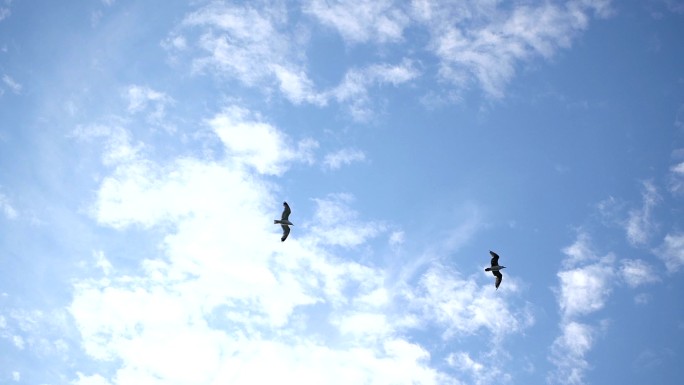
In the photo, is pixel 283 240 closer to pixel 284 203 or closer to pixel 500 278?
pixel 284 203

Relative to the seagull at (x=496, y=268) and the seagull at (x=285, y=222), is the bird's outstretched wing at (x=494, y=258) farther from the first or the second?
the seagull at (x=285, y=222)

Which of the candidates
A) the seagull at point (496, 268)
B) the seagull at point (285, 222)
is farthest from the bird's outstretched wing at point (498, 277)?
the seagull at point (285, 222)

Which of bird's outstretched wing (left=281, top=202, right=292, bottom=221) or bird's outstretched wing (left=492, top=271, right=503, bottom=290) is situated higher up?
bird's outstretched wing (left=281, top=202, right=292, bottom=221)

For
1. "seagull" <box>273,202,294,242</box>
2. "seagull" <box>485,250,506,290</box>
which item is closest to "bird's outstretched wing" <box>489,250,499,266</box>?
"seagull" <box>485,250,506,290</box>

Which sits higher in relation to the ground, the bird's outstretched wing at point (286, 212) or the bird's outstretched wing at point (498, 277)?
the bird's outstretched wing at point (286, 212)

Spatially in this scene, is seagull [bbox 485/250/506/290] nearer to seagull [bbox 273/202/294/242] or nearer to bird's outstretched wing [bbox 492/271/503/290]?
bird's outstretched wing [bbox 492/271/503/290]

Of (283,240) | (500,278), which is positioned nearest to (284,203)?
(283,240)

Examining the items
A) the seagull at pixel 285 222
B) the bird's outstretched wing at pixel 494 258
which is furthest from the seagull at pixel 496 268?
the seagull at pixel 285 222

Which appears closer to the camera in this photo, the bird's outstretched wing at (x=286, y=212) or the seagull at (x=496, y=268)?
the bird's outstretched wing at (x=286, y=212)

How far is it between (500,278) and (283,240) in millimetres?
25039

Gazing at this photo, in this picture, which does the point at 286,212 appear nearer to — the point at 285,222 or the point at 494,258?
the point at 285,222

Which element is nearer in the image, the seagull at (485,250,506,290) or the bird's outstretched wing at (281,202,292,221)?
the bird's outstretched wing at (281,202,292,221)

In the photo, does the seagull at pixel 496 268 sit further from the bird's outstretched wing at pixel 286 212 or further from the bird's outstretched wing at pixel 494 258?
the bird's outstretched wing at pixel 286 212

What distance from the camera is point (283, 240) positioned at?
6956cm
